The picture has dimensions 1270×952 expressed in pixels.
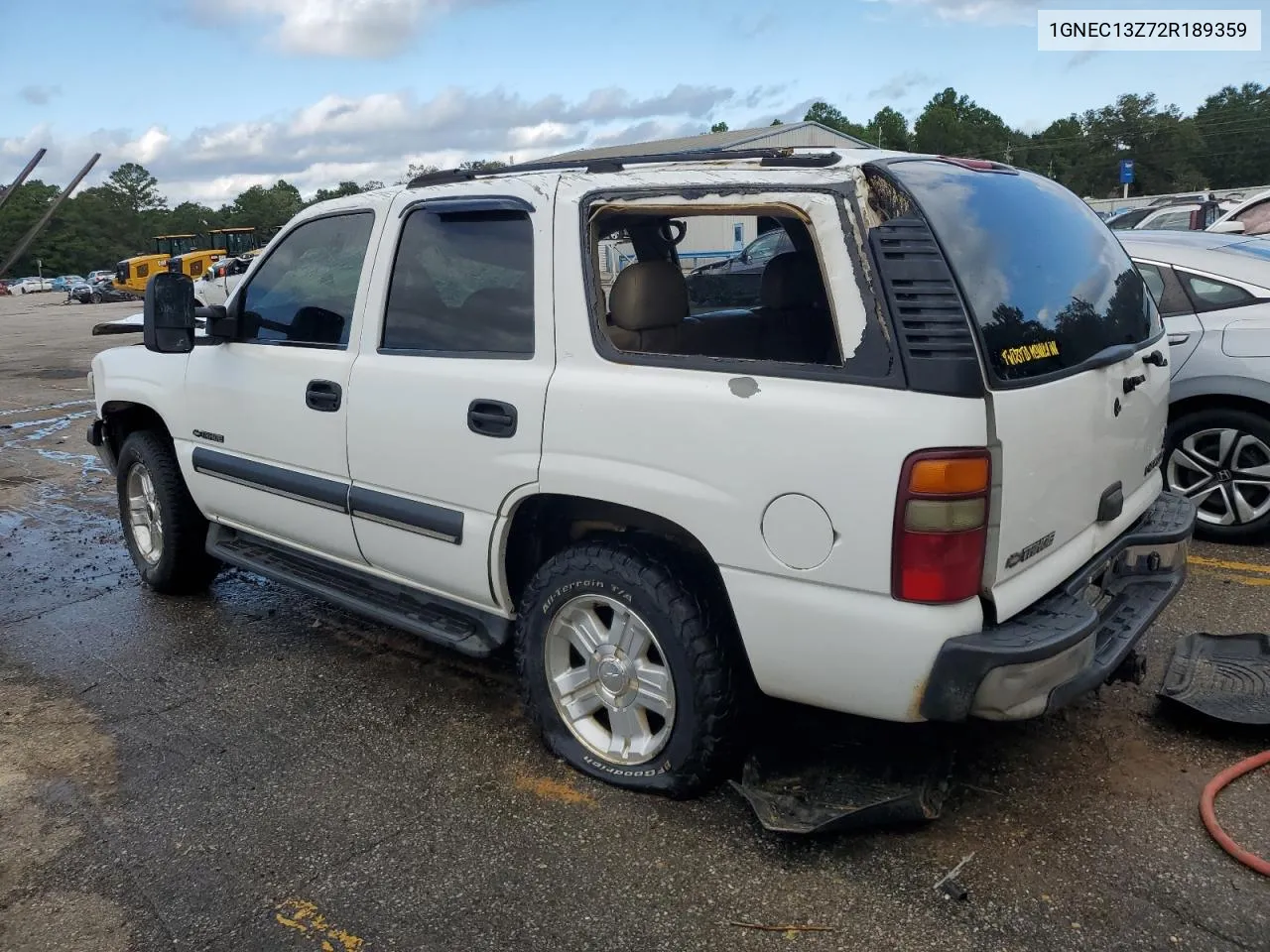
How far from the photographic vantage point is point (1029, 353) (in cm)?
257

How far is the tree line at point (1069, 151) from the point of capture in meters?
83.6

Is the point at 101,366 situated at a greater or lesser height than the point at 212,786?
greater

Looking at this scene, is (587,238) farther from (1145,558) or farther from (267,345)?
A: (1145,558)

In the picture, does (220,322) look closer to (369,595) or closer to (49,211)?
(369,595)

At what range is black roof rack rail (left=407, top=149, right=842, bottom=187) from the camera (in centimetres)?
270

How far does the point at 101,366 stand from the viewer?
5020 millimetres

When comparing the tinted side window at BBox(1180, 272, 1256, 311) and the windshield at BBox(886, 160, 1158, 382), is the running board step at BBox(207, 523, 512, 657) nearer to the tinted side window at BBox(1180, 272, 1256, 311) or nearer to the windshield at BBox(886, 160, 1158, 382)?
the windshield at BBox(886, 160, 1158, 382)

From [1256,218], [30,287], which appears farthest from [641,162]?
[30,287]

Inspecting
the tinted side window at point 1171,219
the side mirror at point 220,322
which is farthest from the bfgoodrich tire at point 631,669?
the tinted side window at point 1171,219

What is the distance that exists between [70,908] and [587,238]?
92.5 inches

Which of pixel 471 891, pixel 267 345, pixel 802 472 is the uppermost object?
pixel 267 345

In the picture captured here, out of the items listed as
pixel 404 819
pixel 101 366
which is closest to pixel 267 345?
pixel 101 366

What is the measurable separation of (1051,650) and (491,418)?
172 centimetres

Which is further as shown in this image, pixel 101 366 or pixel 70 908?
pixel 101 366
